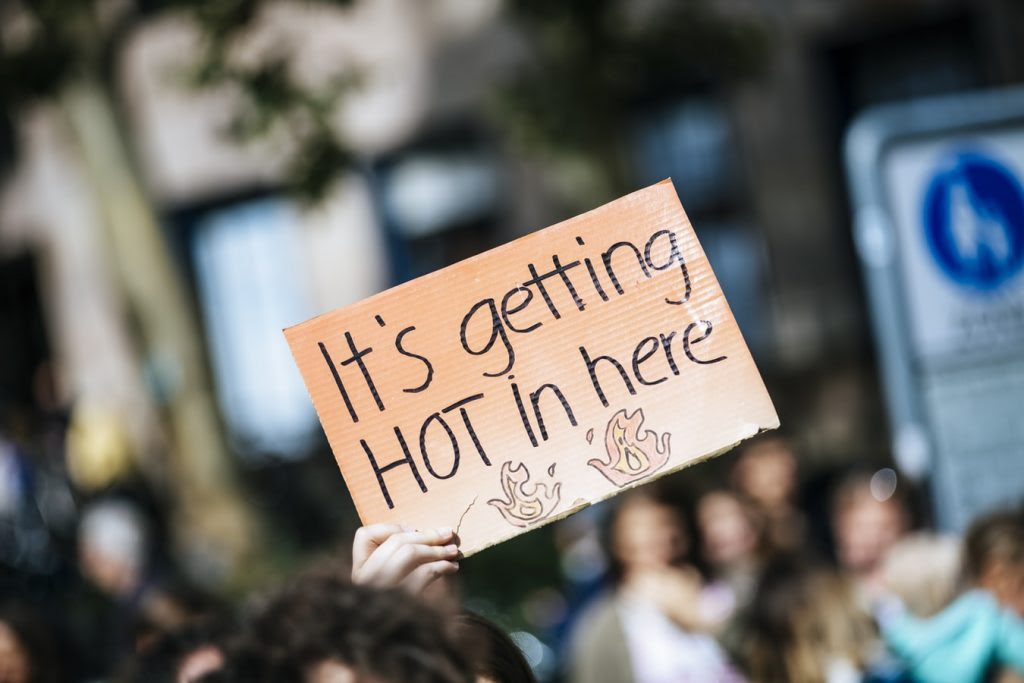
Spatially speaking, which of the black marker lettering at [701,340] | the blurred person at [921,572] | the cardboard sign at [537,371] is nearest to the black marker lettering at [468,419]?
the cardboard sign at [537,371]

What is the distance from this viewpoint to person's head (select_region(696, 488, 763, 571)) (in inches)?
210

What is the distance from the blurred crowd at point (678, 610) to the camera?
2.02m

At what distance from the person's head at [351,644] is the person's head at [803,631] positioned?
2474 millimetres

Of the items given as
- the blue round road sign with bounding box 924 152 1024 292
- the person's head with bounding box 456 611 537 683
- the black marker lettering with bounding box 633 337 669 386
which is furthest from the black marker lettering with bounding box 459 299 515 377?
the blue round road sign with bounding box 924 152 1024 292

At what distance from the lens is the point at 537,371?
2.63 metres

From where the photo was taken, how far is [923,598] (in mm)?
4711

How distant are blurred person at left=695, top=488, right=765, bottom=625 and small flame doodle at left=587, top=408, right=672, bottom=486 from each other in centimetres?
271

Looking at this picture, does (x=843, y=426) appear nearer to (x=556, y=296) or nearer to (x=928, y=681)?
(x=928, y=681)

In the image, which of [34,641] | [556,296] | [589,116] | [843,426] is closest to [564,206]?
[843,426]

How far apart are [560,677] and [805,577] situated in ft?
9.89

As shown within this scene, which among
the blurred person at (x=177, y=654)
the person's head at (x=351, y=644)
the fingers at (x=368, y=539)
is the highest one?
the blurred person at (x=177, y=654)

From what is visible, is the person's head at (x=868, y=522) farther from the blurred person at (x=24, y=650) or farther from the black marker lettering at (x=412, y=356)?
the black marker lettering at (x=412, y=356)

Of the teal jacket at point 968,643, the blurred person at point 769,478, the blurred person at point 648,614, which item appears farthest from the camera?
the blurred person at point 769,478

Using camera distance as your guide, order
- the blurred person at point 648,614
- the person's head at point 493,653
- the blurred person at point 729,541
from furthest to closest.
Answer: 1. the blurred person at point 729,541
2. the blurred person at point 648,614
3. the person's head at point 493,653
